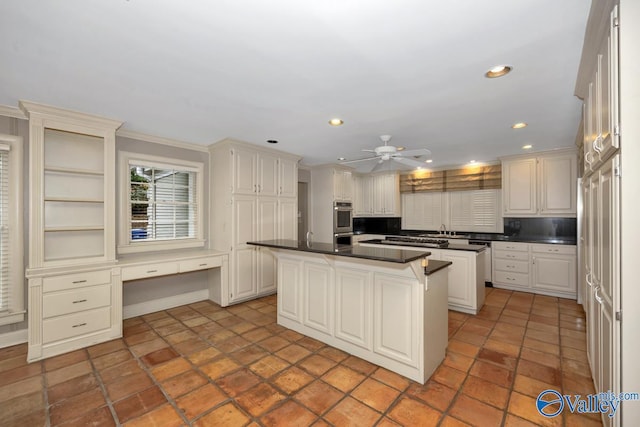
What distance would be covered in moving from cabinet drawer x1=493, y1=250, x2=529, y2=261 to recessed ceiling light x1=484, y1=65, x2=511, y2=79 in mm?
3845

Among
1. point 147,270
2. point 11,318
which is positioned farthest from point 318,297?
point 11,318

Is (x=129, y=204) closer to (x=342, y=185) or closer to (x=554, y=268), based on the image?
(x=342, y=185)

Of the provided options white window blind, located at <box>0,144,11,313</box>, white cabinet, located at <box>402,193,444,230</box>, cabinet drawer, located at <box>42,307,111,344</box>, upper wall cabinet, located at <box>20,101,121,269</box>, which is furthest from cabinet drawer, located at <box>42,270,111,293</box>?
white cabinet, located at <box>402,193,444,230</box>

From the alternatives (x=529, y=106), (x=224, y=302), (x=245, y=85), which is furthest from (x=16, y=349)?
(x=529, y=106)

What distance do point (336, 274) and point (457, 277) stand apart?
6.82 feet

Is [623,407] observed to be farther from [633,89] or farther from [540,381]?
[633,89]

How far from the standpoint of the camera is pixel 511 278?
16.3 feet

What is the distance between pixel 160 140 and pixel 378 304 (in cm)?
364

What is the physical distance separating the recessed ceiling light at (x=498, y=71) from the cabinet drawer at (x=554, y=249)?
3.79m

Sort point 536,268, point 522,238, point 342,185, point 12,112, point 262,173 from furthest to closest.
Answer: point 342,185
point 522,238
point 536,268
point 262,173
point 12,112

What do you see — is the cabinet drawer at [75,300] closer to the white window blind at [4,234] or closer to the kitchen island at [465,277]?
the white window blind at [4,234]

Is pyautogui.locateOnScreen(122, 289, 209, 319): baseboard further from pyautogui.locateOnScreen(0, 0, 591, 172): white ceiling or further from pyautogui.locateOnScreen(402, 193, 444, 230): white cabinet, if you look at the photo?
pyautogui.locateOnScreen(402, 193, 444, 230): white cabinet

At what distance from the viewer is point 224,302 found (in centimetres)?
416

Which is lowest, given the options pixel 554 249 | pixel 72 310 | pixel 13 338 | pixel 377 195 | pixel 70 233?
pixel 13 338
